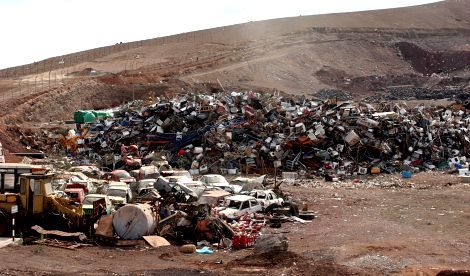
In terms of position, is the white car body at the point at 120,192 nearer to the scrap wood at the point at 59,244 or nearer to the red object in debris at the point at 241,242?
the scrap wood at the point at 59,244

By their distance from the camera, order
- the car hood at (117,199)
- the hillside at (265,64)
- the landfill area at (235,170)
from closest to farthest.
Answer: the landfill area at (235,170)
the car hood at (117,199)
the hillside at (265,64)

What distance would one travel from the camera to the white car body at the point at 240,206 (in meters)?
17.8

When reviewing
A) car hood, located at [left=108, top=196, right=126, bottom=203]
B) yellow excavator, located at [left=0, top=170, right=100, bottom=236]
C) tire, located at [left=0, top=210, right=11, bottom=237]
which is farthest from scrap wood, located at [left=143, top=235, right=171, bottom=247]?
tire, located at [left=0, top=210, right=11, bottom=237]

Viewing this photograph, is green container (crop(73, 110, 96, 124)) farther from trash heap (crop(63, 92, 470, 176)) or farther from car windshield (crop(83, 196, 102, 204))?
car windshield (crop(83, 196, 102, 204))

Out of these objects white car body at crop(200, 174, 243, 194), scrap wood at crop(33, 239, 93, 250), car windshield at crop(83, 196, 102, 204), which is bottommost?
scrap wood at crop(33, 239, 93, 250)

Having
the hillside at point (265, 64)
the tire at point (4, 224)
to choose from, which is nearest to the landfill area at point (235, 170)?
the tire at point (4, 224)

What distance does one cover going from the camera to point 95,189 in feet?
65.7

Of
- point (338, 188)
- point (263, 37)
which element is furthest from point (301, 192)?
point (263, 37)

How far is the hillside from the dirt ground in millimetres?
20173

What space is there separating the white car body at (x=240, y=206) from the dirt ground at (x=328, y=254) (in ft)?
3.62

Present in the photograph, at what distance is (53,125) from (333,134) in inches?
721

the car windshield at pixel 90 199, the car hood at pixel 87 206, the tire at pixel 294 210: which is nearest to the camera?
the car hood at pixel 87 206

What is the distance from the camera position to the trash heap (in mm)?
28328

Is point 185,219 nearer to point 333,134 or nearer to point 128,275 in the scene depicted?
point 128,275
